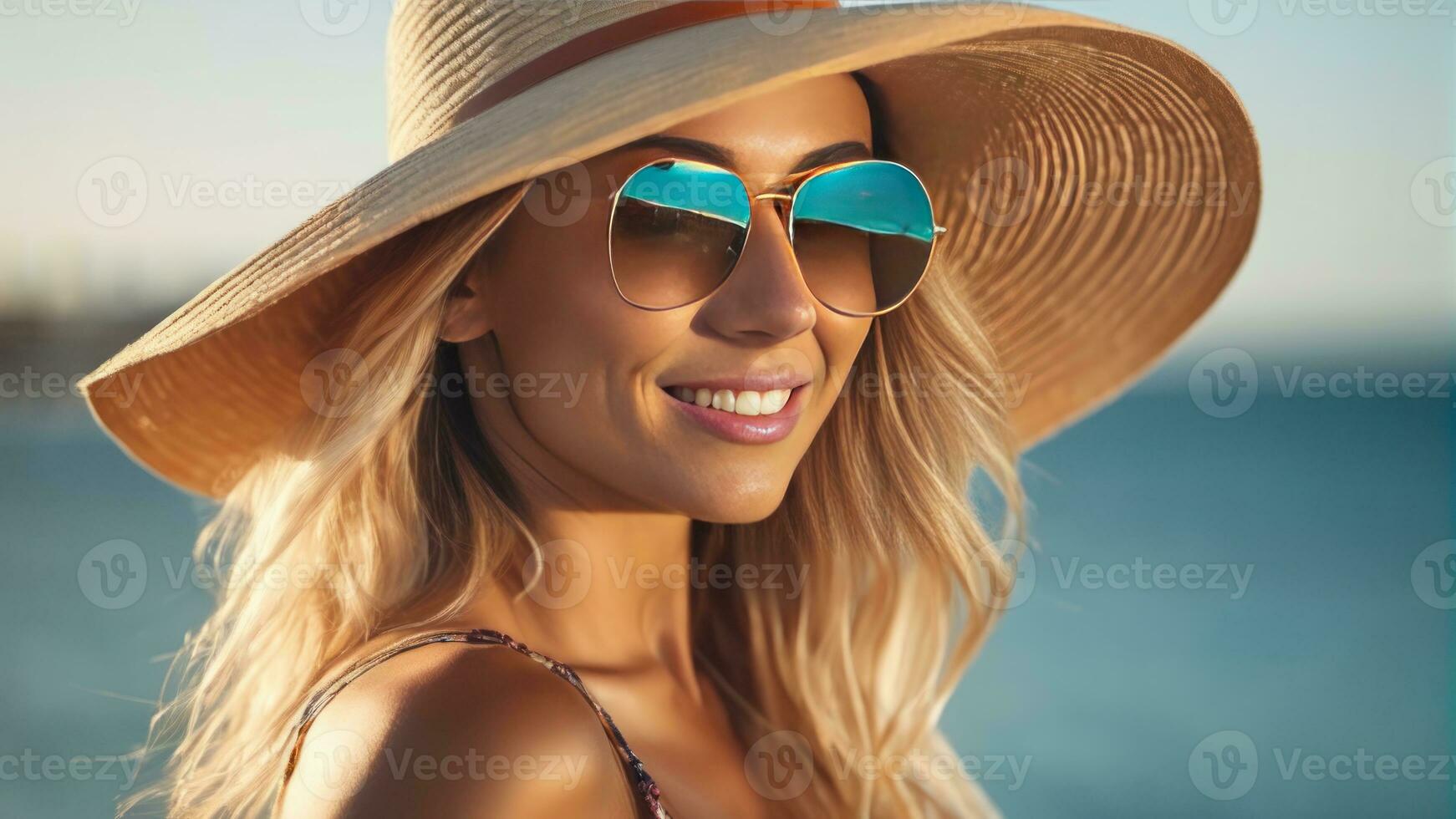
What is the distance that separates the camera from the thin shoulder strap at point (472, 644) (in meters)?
1.34

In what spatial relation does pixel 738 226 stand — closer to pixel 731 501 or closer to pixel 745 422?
pixel 745 422

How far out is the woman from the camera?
54.7 inches

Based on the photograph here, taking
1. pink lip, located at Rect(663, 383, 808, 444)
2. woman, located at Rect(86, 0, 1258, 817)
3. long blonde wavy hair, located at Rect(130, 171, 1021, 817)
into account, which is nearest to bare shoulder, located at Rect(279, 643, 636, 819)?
woman, located at Rect(86, 0, 1258, 817)

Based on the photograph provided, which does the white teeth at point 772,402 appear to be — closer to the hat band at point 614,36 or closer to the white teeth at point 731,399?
the white teeth at point 731,399

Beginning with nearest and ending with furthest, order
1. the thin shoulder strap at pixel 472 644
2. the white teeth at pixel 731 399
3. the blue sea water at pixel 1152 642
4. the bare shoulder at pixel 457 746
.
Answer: the bare shoulder at pixel 457 746 → the thin shoulder strap at pixel 472 644 → the white teeth at pixel 731 399 → the blue sea water at pixel 1152 642

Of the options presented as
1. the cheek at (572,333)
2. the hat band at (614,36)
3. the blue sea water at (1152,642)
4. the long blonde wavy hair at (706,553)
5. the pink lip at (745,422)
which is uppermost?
the hat band at (614,36)

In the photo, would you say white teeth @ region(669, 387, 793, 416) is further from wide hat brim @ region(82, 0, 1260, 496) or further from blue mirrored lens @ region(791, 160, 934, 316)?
wide hat brim @ region(82, 0, 1260, 496)

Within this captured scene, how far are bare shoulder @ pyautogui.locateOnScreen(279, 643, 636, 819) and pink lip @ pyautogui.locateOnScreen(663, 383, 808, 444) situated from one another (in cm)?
41

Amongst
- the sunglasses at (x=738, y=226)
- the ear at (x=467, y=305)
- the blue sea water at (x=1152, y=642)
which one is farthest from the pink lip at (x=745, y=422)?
the blue sea water at (x=1152, y=642)

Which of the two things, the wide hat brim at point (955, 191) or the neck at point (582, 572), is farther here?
the neck at point (582, 572)

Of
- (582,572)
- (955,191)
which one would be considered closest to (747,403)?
(582,572)

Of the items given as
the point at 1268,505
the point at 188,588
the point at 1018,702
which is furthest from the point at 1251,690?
the point at 188,588

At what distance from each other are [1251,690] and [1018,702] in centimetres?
265

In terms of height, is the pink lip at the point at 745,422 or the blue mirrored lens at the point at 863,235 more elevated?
the blue mirrored lens at the point at 863,235
